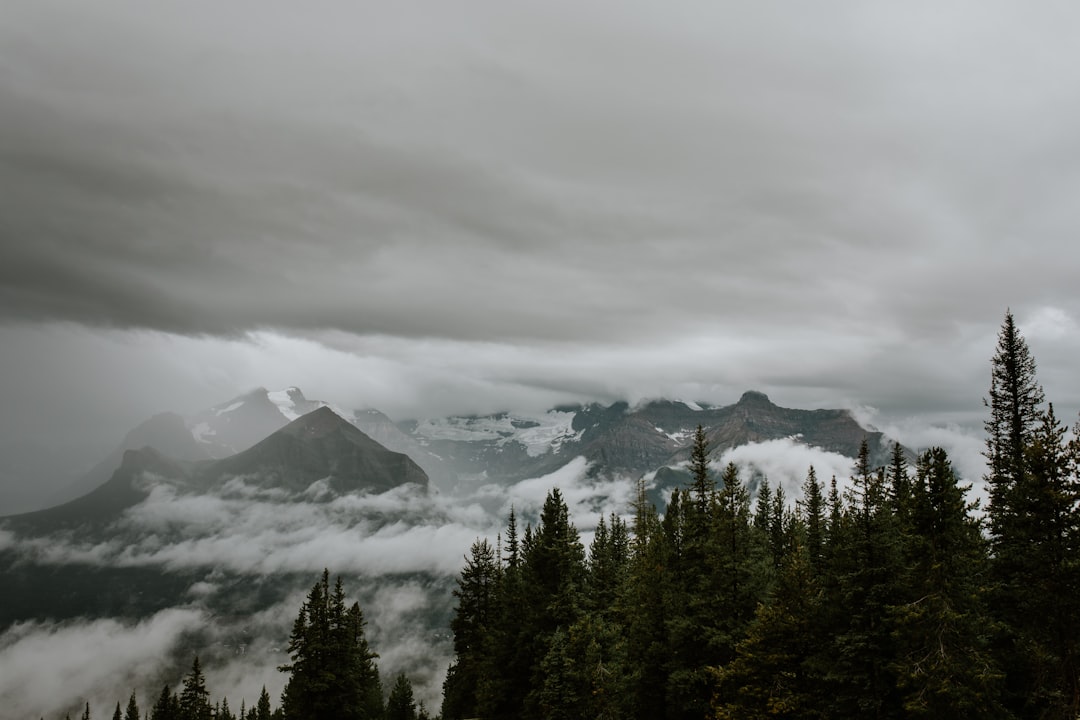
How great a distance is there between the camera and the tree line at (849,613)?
29953 millimetres

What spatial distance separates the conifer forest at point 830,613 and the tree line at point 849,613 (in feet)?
0.35

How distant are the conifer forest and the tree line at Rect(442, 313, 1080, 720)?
0.35 feet

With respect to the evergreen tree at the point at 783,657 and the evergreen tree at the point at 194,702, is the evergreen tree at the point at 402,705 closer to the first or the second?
the evergreen tree at the point at 194,702

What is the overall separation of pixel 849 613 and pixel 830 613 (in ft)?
2.96

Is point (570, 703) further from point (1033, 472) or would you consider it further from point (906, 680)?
point (1033, 472)

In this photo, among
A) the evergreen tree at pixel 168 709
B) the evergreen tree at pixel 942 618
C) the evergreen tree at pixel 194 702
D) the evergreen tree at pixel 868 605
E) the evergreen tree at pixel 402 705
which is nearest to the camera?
the evergreen tree at pixel 942 618

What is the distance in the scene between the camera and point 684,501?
172ft

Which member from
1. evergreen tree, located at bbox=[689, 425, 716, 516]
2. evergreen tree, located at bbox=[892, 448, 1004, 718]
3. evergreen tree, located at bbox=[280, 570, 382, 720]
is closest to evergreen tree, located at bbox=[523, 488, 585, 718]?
evergreen tree, located at bbox=[689, 425, 716, 516]

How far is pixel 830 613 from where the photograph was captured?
111 ft

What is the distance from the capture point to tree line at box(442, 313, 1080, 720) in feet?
98.3

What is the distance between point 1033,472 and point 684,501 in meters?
24.7

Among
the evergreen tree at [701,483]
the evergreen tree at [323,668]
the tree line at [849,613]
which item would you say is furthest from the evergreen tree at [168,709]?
the evergreen tree at [701,483]

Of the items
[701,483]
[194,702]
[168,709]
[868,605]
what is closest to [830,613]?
Result: [868,605]

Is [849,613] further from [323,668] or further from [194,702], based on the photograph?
[194,702]
